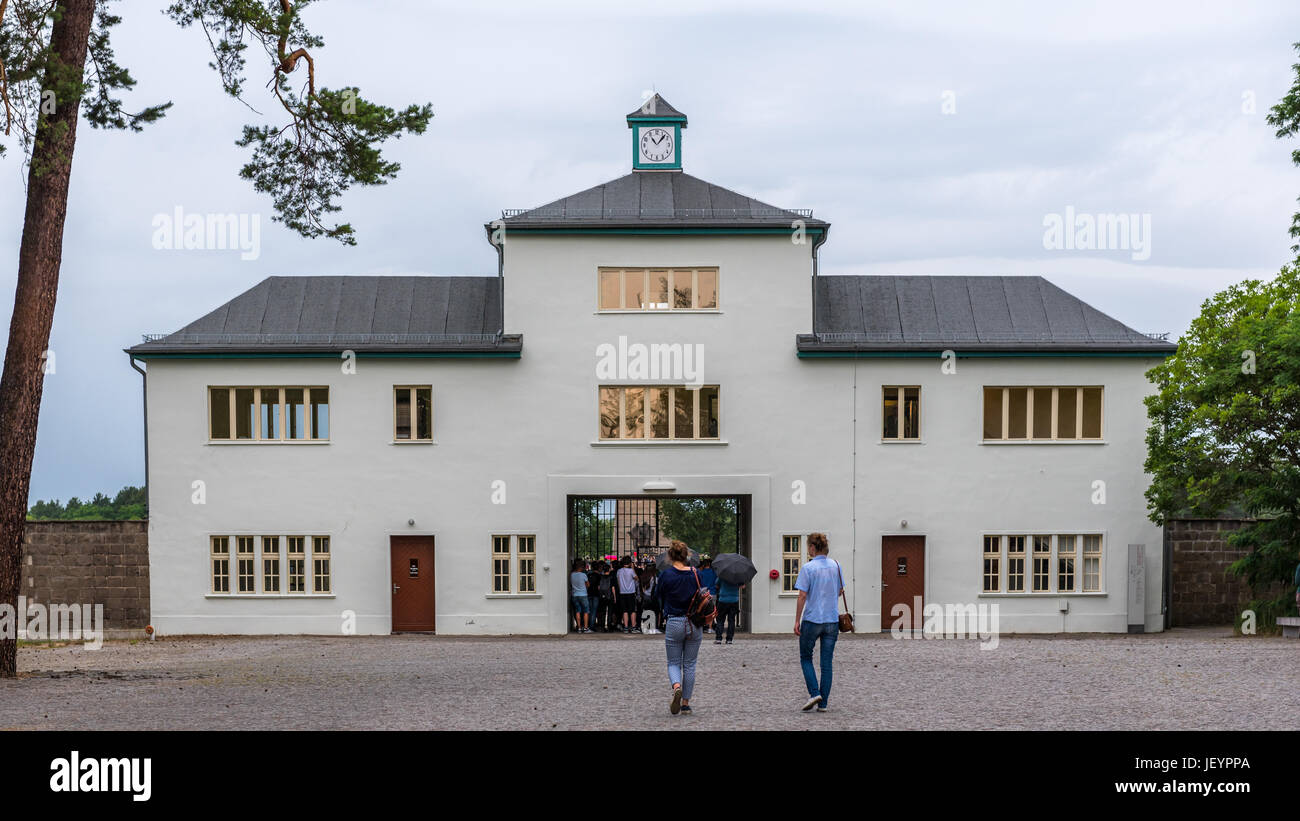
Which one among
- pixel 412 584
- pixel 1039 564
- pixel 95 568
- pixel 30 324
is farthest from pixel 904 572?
pixel 30 324

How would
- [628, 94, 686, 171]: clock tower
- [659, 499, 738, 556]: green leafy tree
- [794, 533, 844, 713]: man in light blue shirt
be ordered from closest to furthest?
[794, 533, 844, 713]: man in light blue shirt
[628, 94, 686, 171]: clock tower
[659, 499, 738, 556]: green leafy tree

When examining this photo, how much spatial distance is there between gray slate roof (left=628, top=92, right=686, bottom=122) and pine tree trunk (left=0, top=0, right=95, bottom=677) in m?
16.7

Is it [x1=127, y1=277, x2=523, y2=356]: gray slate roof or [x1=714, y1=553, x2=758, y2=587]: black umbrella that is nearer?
[x1=714, y1=553, x2=758, y2=587]: black umbrella

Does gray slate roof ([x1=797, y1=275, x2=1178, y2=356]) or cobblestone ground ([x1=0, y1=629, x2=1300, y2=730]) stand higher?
gray slate roof ([x1=797, y1=275, x2=1178, y2=356])

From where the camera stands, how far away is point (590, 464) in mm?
31172

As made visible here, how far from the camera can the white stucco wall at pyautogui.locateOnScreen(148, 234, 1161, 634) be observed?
30844mm

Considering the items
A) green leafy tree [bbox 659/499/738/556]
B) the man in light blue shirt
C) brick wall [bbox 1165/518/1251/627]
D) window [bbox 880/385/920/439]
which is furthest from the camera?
green leafy tree [bbox 659/499/738/556]

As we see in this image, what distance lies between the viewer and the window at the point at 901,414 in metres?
31.5

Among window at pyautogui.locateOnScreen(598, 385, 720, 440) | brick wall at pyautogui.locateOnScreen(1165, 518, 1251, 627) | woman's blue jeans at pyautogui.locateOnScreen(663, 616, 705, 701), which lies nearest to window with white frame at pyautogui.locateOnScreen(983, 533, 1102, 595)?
brick wall at pyautogui.locateOnScreen(1165, 518, 1251, 627)

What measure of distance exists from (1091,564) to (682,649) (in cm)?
1967

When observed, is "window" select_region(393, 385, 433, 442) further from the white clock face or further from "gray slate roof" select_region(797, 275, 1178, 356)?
"gray slate roof" select_region(797, 275, 1178, 356)

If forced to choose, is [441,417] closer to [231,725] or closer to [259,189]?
[259,189]

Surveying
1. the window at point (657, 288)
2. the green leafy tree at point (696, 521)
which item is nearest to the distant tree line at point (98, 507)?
the green leafy tree at point (696, 521)

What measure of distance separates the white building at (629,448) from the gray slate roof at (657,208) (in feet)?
0.45
